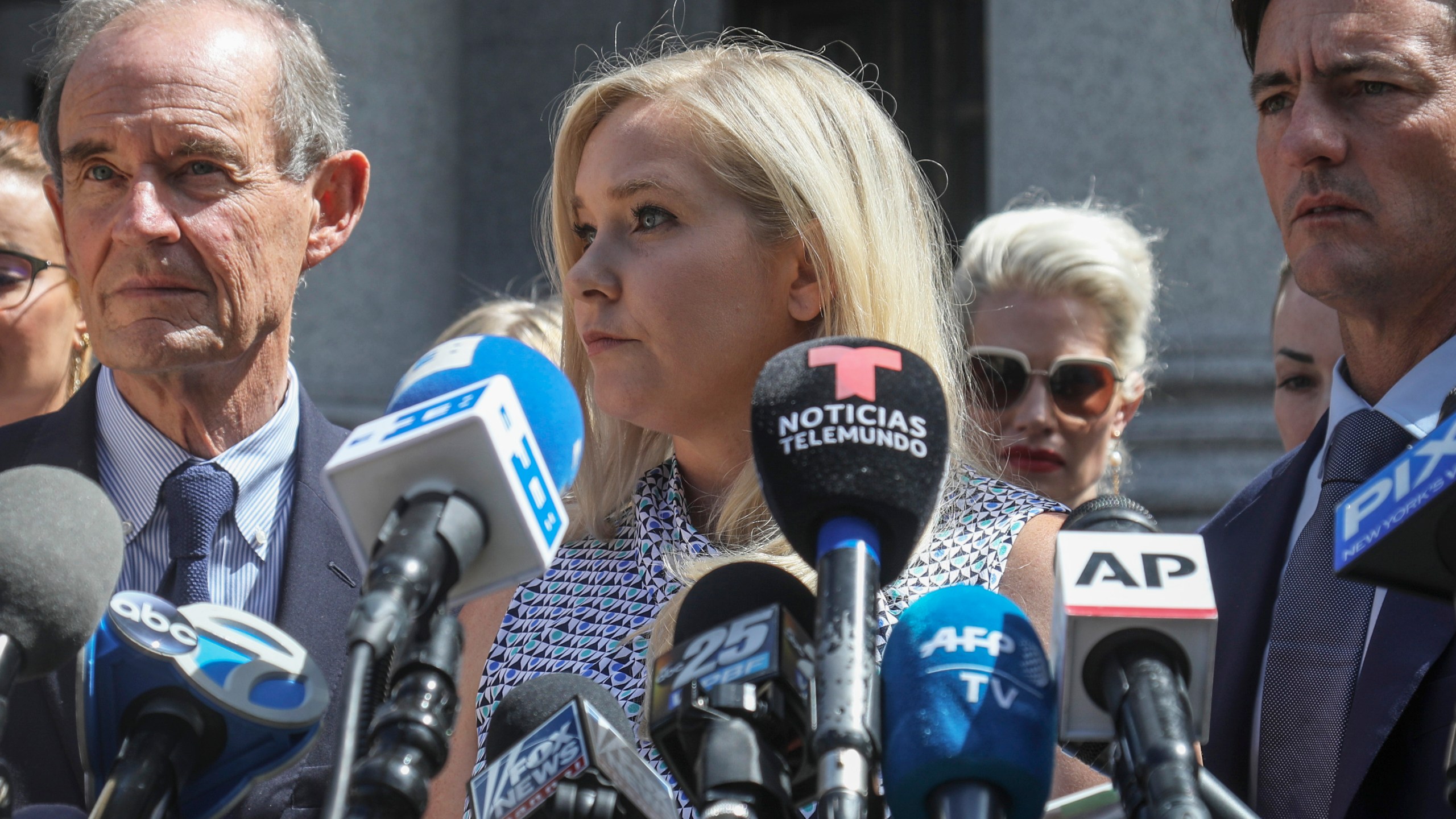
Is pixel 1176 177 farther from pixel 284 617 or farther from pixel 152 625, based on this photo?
pixel 152 625

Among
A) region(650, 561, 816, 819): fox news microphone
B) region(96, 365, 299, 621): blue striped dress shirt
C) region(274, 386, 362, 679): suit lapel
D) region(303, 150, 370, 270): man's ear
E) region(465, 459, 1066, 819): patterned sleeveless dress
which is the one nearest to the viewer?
region(650, 561, 816, 819): fox news microphone

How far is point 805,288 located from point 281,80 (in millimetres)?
1280

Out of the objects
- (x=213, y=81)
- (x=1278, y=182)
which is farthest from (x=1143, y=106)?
(x=213, y=81)

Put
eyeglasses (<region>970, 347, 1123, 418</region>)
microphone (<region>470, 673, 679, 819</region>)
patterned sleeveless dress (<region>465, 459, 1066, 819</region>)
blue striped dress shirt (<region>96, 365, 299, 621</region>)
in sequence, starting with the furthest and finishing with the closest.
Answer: eyeglasses (<region>970, 347, 1123, 418</region>) < blue striped dress shirt (<region>96, 365, 299, 621</region>) < patterned sleeveless dress (<region>465, 459, 1066, 819</region>) < microphone (<region>470, 673, 679, 819</region>)

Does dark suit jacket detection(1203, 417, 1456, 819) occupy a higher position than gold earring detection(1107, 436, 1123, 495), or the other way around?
dark suit jacket detection(1203, 417, 1456, 819)

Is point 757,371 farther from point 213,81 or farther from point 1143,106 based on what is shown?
point 1143,106

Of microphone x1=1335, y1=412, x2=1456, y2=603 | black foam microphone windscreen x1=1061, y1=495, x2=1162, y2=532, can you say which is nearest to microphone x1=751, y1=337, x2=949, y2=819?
black foam microphone windscreen x1=1061, y1=495, x2=1162, y2=532

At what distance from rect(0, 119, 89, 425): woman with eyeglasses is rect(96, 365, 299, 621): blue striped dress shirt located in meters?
0.66

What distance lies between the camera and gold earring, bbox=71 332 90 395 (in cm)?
386

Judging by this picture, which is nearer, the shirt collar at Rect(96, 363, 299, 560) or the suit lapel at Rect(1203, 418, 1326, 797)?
the suit lapel at Rect(1203, 418, 1326, 797)

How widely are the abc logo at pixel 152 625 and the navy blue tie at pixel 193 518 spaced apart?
1.11 metres

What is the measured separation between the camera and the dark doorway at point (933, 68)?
7566mm

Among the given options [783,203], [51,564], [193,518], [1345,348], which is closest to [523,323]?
[193,518]

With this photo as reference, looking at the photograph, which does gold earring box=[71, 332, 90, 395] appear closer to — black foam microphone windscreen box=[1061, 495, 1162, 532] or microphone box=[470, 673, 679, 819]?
microphone box=[470, 673, 679, 819]
